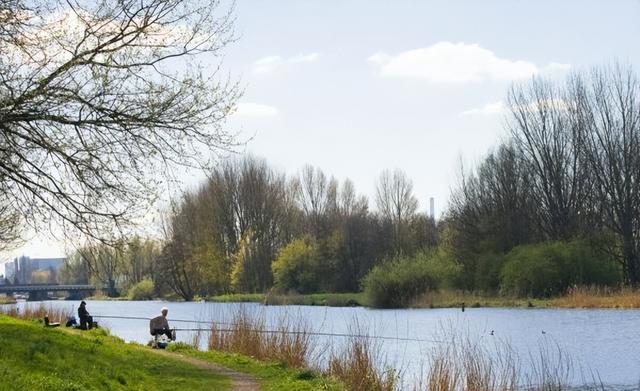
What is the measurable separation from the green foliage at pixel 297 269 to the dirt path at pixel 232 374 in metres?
46.0

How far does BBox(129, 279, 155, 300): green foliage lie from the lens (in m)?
89.6

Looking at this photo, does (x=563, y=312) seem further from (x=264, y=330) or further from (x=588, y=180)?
(x=264, y=330)

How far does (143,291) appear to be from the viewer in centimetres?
8962

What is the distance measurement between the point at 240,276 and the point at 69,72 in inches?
2282

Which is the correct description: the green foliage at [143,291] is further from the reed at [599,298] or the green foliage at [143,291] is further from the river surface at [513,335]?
the reed at [599,298]

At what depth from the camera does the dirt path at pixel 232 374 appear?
1441 centimetres

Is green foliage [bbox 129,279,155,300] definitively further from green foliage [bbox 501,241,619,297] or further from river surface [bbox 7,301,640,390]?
green foliage [bbox 501,241,619,297]

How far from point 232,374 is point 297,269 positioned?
166 feet

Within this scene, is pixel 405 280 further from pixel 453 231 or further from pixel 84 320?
pixel 84 320

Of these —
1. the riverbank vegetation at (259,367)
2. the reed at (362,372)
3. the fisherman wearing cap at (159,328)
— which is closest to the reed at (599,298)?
the riverbank vegetation at (259,367)

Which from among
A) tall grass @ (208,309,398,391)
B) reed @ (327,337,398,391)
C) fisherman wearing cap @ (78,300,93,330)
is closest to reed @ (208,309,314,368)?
tall grass @ (208,309,398,391)

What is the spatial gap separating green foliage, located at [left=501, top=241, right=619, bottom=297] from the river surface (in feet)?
15.9

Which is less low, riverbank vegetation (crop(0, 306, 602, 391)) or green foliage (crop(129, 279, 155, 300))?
green foliage (crop(129, 279, 155, 300))

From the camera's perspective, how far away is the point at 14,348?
40.2 feet
